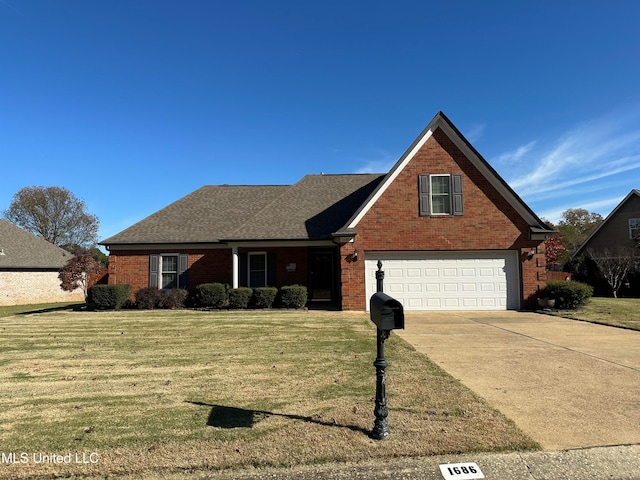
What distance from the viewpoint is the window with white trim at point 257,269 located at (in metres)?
17.8

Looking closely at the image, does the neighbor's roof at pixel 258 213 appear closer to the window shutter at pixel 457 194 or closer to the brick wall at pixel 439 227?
the brick wall at pixel 439 227

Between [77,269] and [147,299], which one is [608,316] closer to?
[147,299]

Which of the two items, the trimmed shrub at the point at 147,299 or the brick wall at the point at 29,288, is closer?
the trimmed shrub at the point at 147,299

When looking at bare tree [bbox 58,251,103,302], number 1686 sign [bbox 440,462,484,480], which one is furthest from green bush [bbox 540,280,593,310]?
bare tree [bbox 58,251,103,302]

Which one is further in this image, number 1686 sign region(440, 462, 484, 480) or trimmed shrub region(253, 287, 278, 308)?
trimmed shrub region(253, 287, 278, 308)

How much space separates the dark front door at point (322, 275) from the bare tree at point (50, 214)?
42494 mm

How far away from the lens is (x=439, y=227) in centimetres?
1528

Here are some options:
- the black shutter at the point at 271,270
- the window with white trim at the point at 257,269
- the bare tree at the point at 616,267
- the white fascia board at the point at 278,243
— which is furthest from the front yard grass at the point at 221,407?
the bare tree at the point at 616,267

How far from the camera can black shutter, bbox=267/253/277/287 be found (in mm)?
17734

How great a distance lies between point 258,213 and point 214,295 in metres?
4.43

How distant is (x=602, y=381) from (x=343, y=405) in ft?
13.1

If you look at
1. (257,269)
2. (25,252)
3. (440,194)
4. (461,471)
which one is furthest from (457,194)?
(25,252)

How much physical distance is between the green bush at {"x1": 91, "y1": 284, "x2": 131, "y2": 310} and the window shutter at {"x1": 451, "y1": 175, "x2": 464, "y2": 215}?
14.0 m

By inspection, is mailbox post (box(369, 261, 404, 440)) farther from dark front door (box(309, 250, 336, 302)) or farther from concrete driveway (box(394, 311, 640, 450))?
dark front door (box(309, 250, 336, 302))
